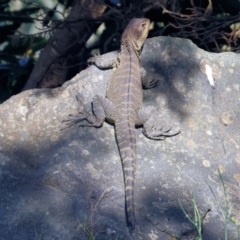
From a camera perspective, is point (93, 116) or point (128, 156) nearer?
point (128, 156)

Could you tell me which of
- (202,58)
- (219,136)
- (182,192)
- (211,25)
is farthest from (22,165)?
(211,25)

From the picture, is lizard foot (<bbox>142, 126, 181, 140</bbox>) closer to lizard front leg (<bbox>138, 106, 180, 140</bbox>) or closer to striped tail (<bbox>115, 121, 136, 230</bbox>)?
lizard front leg (<bbox>138, 106, 180, 140</bbox>)

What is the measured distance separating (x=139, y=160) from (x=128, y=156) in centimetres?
15

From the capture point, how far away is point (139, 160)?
4.68 metres

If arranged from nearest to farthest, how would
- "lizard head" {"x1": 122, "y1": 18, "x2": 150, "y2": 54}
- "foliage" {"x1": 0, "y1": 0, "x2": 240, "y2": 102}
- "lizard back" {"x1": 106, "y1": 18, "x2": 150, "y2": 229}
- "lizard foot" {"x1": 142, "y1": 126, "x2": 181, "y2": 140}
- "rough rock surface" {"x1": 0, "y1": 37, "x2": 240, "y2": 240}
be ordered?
"rough rock surface" {"x1": 0, "y1": 37, "x2": 240, "y2": 240} → "lizard back" {"x1": 106, "y1": 18, "x2": 150, "y2": 229} → "lizard foot" {"x1": 142, "y1": 126, "x2": 181, "y2": 140} → "lizard head" {"x1": 122, "y1": 18, "x2": 150, "y2": 54} → "foliage" {"x1": 0, "y1": 0, "x2": 240, "y2": 102}

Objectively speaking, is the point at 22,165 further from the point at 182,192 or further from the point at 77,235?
the point at 182,192

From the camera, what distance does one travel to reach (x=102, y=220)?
13.5ft

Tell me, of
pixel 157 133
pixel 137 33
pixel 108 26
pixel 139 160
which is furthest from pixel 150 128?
pixel 108 26

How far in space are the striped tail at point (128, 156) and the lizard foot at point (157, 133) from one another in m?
0.14

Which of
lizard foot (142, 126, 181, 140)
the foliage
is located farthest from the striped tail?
the foliage

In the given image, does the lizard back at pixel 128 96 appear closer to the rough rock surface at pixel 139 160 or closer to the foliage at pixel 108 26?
the rough rock surface at pixel 139 160

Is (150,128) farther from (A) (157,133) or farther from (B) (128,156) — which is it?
(B) (128,156)

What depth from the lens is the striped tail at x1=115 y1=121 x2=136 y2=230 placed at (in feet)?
13.7

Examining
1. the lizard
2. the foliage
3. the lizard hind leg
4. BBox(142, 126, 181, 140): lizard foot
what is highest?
the lizard hind leg
